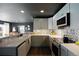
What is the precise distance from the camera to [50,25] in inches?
277

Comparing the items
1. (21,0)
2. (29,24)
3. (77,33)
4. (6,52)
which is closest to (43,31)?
(77,33)

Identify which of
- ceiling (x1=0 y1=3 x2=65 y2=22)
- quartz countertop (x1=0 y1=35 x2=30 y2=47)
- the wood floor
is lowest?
the wood floor

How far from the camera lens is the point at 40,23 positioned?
7242mm

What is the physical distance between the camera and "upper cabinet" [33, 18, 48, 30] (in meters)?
7.25

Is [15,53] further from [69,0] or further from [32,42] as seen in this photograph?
[32,42]

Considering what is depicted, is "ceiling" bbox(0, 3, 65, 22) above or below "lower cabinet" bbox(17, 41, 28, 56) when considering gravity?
above

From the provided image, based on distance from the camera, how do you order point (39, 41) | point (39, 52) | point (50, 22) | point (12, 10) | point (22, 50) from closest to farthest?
point (22, 50), point (12, 10), point (39, 52), point (39, 41), point (50, 22)

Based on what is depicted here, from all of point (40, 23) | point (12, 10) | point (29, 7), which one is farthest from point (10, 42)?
Answer: point (40, 23)

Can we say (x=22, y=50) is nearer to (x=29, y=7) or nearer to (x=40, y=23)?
(x=29, y=7)

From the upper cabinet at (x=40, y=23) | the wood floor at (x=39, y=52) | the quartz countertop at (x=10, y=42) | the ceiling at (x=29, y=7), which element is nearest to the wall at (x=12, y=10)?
the ceiling at (x=29, y=7)

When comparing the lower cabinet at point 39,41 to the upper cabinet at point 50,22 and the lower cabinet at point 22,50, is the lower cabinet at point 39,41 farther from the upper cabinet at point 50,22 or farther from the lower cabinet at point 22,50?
the lower cabinet at point 22,50

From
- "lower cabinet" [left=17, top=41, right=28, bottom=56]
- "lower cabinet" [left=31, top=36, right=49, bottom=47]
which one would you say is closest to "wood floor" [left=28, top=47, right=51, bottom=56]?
"lower cabinet" [left=31, top=36, right=49, bottom=47]

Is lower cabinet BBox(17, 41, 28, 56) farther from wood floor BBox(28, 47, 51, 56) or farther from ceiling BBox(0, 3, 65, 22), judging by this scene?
ceiling BBox(0, 3, 65, 22)

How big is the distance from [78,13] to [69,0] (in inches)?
62.8
